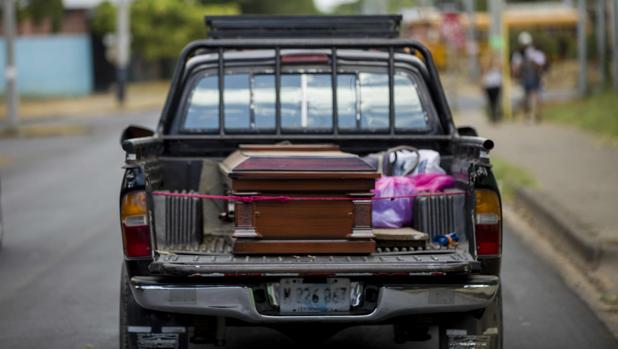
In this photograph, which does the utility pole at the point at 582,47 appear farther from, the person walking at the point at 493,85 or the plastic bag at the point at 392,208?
the plastic bag at the point at 392,208

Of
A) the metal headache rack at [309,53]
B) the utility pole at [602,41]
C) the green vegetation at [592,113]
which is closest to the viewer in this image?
the metal headache rack at [309,53]

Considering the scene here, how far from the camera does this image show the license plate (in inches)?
238

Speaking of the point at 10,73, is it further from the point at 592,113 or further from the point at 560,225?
the point at 560,225

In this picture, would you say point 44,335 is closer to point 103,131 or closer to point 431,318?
point 431,318

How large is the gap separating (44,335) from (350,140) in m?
2.40

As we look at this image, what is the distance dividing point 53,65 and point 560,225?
44.0 m

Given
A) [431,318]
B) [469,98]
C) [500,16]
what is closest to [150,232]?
[431,318]

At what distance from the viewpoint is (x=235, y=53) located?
831cm

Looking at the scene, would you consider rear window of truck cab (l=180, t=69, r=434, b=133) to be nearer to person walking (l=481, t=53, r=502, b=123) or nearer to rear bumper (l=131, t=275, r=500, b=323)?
rear bumper (l=131, t=275, r=500, b=323)

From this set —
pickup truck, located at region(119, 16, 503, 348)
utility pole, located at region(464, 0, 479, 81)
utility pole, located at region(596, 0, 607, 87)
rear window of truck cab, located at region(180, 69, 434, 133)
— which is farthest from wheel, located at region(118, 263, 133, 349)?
utility pole, located at region(464, 0, 479, 81)

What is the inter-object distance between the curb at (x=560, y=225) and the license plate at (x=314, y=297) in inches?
196

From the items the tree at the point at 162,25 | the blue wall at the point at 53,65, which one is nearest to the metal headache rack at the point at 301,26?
the blue wall at the point at 53,65

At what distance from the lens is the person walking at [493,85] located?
2728cm

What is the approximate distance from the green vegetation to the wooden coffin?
1623cm
